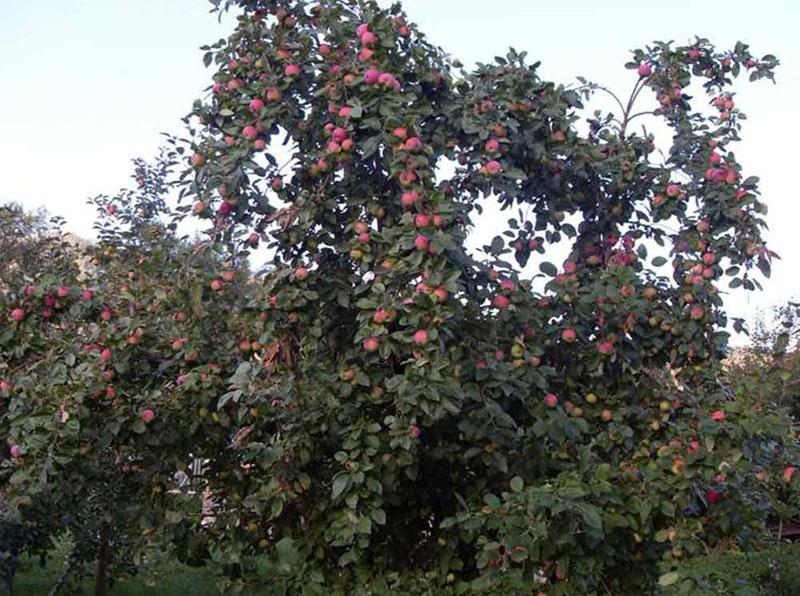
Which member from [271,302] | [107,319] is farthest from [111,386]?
[271,302]

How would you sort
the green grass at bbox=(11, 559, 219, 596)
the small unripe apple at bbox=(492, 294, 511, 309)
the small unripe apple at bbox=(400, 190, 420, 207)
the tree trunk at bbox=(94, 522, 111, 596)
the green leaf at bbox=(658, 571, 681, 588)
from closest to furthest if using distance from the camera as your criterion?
the green leaf at bbox=(658, 571, 681, 588) < the small unripe apple at bbox=(400, 190, 420, 207) < the small unripe apple at bbox=(492, 294, 511, 309) < the tree trunk at bbox=(94, 522, 111, 596) < the green grass at bbox=(11, 559, 219, 596)

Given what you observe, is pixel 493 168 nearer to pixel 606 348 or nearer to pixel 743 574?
pixel 606 348

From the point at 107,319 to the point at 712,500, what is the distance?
7.73ft

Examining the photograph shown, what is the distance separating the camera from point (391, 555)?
3664mm

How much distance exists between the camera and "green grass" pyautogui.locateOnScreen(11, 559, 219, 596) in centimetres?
651

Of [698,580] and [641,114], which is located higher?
[641,114]

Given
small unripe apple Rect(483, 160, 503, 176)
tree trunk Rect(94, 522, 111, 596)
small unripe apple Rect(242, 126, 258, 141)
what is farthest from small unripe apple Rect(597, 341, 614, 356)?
tree trunk Rect(94, 522, 111, 596)

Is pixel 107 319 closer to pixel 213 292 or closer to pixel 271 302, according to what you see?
pixel 213 292

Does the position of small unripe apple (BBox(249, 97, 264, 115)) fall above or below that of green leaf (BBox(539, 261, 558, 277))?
above

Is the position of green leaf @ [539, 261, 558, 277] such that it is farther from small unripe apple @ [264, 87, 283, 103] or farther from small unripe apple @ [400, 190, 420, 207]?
small unripe apple @ [264, 87, 283, 103]

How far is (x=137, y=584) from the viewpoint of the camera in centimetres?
698

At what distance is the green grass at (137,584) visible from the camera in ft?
21.4

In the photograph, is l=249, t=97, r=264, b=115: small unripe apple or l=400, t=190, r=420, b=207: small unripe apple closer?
l=400, t=190, r=420, b=207: small unripe apple

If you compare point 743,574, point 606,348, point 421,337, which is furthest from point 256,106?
point 743,574
